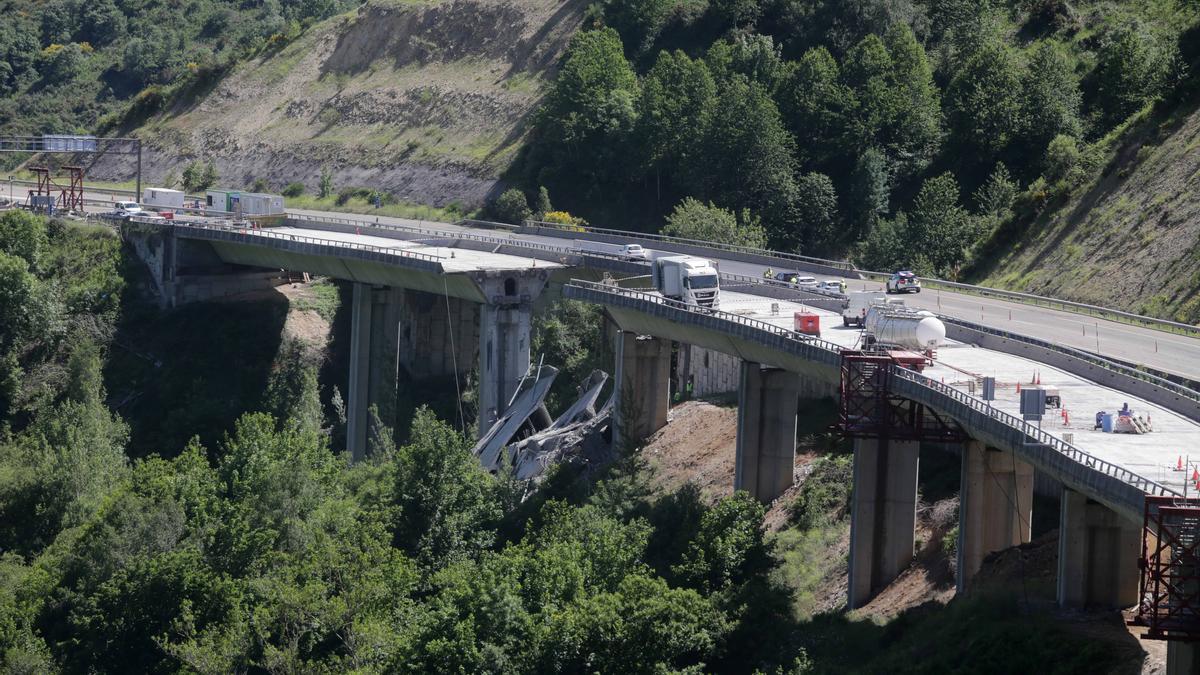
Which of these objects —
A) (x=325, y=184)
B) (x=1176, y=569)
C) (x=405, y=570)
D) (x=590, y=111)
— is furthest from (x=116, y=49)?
(x=1176, y=569)

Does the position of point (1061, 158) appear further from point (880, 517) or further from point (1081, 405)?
point (1081, 405)

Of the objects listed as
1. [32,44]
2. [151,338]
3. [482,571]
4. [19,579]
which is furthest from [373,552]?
[32,44]

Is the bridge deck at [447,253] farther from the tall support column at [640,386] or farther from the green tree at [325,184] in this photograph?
the green tree at [325,184]

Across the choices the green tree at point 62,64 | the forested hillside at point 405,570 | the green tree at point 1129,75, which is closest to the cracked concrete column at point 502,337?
the forested hillside at point 405,570

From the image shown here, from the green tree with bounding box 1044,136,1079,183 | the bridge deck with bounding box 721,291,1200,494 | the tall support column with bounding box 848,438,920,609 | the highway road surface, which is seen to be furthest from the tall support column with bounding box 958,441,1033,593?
the green tree with bounding box 1044,136,1079,183

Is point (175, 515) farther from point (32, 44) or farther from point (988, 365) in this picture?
point (32, 44)
